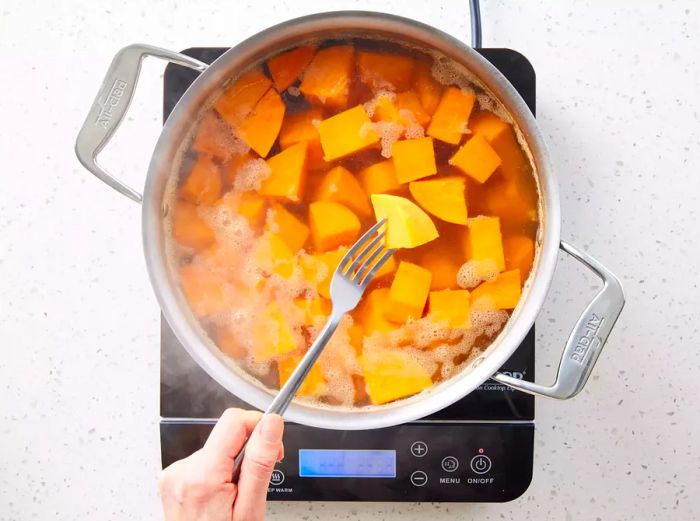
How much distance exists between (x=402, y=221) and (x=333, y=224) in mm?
85

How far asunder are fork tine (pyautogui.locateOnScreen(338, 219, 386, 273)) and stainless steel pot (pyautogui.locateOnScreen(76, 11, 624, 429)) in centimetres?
18

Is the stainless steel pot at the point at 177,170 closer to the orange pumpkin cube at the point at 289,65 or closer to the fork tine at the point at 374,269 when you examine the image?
the orange pumpkin cube at the point at 289,65

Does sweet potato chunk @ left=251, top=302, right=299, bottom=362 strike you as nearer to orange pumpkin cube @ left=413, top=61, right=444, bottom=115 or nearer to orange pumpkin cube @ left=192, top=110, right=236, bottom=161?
orange pumpkin cube @ left=192, top=110, right=236, bottom=161

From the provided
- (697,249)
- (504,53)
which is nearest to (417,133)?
Result: (504,53)

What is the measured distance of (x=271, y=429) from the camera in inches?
26.0

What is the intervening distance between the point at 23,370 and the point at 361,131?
23.5 inches

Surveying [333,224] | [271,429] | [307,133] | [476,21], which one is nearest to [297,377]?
[271,429]

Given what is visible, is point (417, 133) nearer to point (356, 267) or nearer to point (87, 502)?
point (356, 267)

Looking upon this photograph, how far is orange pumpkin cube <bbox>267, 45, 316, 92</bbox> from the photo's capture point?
0.83m

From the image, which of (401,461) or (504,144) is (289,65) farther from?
(401,461)

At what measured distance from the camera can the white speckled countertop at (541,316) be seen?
96cm

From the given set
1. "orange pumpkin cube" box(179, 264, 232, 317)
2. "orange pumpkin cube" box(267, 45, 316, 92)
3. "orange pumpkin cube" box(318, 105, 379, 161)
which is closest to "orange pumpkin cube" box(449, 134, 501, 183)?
"orange pumpkin cube" box(318, 105, 379, 161)

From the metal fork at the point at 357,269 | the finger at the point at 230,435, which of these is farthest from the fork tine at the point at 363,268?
the finger at the point at 230,435

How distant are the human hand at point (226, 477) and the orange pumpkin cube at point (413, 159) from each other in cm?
34
